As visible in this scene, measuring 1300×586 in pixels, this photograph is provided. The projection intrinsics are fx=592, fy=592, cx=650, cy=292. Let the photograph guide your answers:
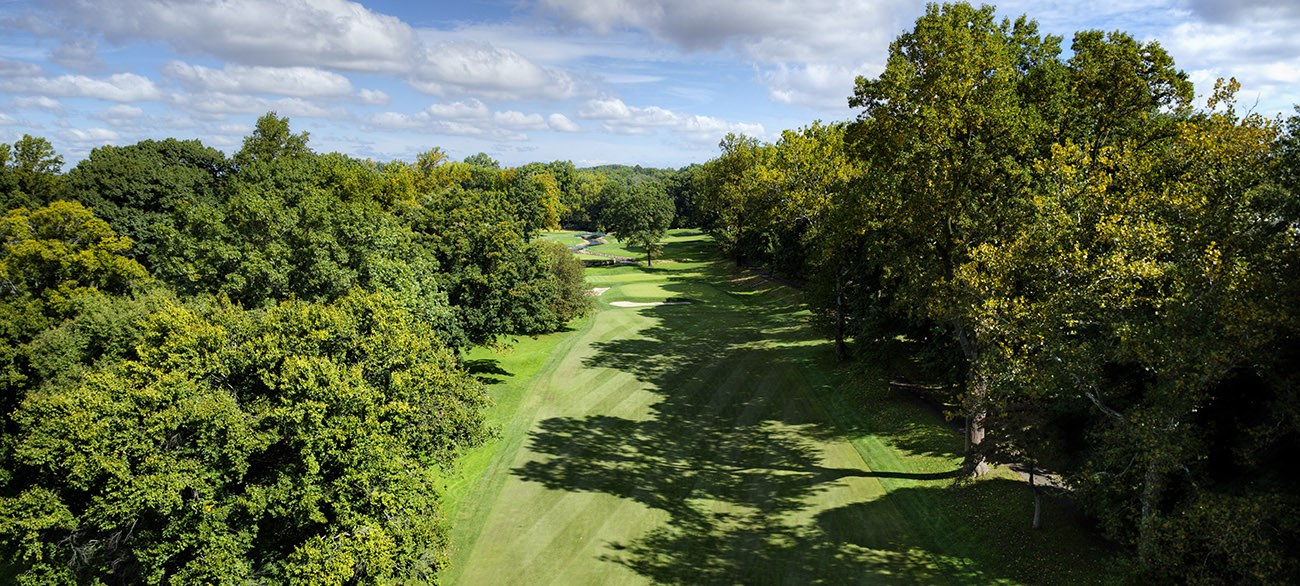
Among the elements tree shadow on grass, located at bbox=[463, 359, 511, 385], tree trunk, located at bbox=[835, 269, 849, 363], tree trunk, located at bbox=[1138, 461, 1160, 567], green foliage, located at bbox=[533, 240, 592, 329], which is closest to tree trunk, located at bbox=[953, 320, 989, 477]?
tree trunk, located at bbox=[1138, 461, 1160, 567]

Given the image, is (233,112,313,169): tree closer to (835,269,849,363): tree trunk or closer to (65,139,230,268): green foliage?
(65,139,230,268): green foliage

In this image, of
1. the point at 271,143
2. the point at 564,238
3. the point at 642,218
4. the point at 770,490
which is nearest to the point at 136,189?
the point at 271,143

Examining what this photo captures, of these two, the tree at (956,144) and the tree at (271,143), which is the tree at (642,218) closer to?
the tree at (271,143)

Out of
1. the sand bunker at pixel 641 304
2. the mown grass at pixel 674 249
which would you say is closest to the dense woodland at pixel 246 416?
the sand bunker at pixel 641 304

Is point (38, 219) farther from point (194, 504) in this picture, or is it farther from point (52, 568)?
point (194, 504)

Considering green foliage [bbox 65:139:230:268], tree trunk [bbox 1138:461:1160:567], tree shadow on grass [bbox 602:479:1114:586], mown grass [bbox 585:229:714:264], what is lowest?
tree shadow on grass [bbox 602:479:1114:586]

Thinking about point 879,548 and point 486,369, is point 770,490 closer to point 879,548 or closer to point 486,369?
point 879,548
